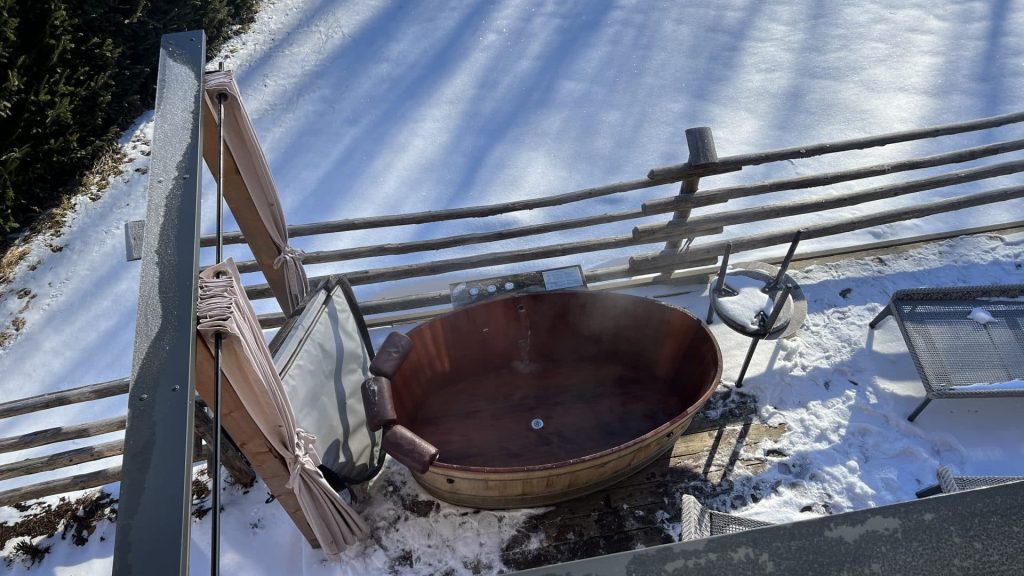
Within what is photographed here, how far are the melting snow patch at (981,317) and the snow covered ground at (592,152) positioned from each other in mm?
634

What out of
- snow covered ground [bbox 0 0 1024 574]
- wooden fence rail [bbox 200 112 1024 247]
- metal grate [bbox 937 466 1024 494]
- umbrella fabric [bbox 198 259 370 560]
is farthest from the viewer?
wooden fence rail [bbox 200 112 1024 247]

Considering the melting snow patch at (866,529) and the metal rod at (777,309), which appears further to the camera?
the metal rod at (777,309)

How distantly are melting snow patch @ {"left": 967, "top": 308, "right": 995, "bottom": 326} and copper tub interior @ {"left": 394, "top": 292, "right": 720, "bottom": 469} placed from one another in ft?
9.27

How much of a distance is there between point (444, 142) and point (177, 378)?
28.3ft

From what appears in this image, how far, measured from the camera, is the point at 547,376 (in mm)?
5527

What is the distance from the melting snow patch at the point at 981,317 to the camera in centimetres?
540

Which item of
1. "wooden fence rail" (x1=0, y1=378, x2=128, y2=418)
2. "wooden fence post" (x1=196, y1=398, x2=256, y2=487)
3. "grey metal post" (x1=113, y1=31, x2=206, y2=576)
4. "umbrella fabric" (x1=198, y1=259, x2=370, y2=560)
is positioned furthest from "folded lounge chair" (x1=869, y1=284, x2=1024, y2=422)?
"wooden fence rail" (x1=0, y1=378, x2=128, y2=418)

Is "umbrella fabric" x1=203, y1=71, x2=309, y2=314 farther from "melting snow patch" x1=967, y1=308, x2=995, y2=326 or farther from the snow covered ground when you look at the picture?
"melting snow patch" x1=967, y1=308, x2=995, y2=326

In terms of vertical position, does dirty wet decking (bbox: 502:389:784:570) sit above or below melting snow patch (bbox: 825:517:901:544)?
below

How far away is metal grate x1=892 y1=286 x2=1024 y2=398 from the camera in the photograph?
500 cm

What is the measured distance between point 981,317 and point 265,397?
20.5 feet

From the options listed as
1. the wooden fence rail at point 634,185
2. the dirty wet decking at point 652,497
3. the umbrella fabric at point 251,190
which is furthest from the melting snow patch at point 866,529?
the wooden fence rail at point 634,185

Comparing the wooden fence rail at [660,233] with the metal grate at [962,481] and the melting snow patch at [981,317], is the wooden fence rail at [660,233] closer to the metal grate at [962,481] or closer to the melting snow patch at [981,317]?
the melting snow patch at [981,317]

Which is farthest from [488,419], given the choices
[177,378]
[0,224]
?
[0,224]
